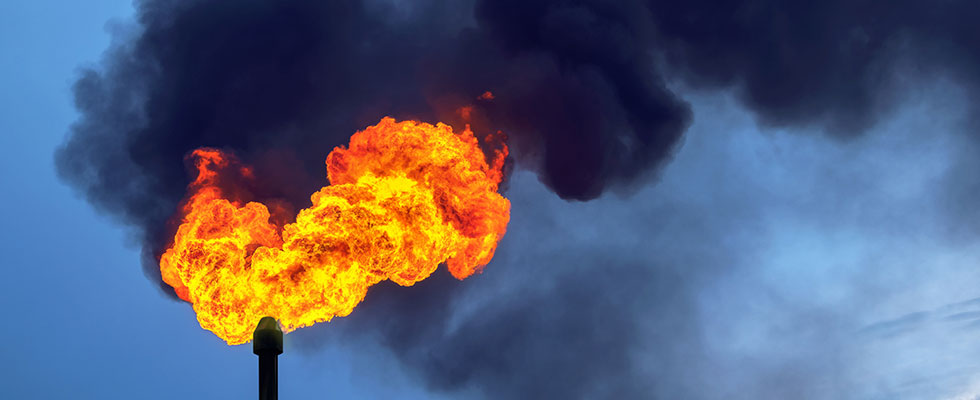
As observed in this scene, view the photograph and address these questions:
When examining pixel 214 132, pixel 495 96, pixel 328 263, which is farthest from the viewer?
pixel 214 132

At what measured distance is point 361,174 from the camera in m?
25.5

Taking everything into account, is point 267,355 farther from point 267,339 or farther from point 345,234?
point 345,234

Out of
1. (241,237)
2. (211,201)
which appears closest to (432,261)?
(241,237)

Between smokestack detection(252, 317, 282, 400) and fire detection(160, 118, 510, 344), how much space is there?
11.7ft

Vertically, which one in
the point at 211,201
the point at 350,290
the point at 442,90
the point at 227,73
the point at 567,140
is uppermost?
the point at 227,73

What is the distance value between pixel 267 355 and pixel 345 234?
5883 millimetres

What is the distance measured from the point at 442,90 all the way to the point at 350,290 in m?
11.5

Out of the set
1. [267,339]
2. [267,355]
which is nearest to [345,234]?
[267,339]

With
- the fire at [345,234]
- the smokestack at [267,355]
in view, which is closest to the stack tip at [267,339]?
the smokestack at [267,355]

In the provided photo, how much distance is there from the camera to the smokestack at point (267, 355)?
18484mm

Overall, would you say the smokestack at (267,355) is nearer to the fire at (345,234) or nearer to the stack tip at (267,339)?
the stack tip at (267,339)

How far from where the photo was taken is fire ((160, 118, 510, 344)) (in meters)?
22.4

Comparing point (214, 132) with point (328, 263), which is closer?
point (328, 263)

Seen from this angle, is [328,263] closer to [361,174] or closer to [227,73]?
[361,174]
